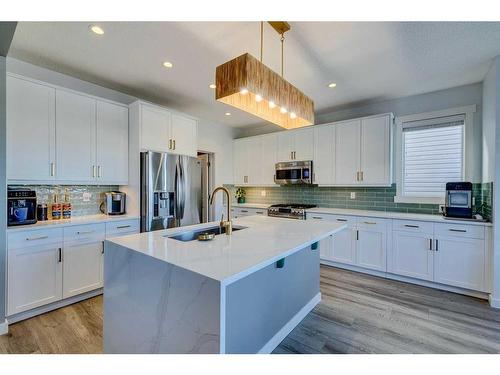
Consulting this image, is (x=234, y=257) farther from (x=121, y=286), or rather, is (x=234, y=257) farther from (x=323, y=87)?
(x=323, y=87)

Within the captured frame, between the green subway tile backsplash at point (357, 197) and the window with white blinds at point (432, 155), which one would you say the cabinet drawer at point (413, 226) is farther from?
the window with white blinds at point (432, 155)

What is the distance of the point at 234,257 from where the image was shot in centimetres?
128

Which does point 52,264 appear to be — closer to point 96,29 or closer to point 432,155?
point 96,29

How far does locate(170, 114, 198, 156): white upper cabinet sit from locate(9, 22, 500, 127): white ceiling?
1.66ft

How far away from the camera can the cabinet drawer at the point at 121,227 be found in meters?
2.85

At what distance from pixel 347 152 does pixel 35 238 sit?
414 cm

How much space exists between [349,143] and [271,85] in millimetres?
2604

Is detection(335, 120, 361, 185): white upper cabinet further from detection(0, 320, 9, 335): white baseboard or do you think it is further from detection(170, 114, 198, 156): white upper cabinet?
detection(0, 320, 9, 335): white baseboard

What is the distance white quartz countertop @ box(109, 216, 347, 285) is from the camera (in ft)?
3.70

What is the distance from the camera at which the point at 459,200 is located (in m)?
2.95

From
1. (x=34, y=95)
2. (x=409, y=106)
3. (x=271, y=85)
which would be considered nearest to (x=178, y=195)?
(x=34, y=95)

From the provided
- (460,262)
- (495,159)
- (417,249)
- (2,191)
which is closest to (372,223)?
(417,249)

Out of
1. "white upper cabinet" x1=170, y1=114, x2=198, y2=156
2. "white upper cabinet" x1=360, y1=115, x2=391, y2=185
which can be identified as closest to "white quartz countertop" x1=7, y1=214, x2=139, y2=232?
"white upper cabinet" x1=170, y1=114, x2=198, y2=156

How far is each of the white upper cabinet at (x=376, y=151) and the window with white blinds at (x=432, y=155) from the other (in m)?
0.39
